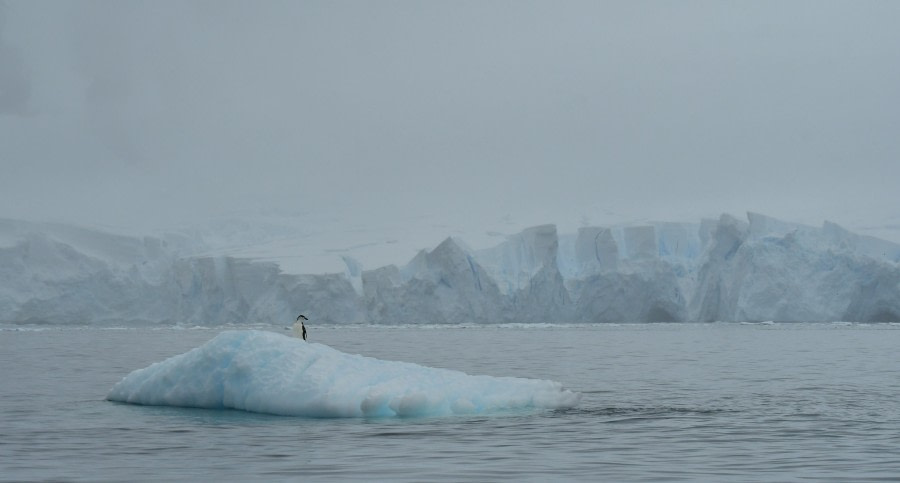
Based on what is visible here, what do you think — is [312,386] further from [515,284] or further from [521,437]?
[515,284]

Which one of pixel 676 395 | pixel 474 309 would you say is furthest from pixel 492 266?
pixel 676 395

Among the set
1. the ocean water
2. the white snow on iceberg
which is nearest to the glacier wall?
the ocean water

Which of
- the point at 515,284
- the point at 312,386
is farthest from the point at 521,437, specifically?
the point at 515,284

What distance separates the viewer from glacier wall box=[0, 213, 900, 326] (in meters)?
53.5

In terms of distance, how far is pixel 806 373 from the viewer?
2236cm

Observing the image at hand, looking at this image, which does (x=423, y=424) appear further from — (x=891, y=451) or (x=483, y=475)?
(x=891, y=451)

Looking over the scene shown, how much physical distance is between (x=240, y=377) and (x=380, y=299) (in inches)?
1721

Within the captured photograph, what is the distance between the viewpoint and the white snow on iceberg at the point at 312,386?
1412cm

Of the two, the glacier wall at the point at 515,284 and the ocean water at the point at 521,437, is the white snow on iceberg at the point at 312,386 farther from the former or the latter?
the glacier wall at the point at 515,284

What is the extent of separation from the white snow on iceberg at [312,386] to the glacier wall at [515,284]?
4071cm

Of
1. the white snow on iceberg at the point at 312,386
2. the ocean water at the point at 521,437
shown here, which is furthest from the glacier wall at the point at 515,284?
the white snow on iceberg at the point at 312,386

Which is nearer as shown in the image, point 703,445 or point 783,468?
point 783,468

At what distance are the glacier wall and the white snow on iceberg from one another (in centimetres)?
4071

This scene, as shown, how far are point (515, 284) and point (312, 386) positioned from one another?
158ft
